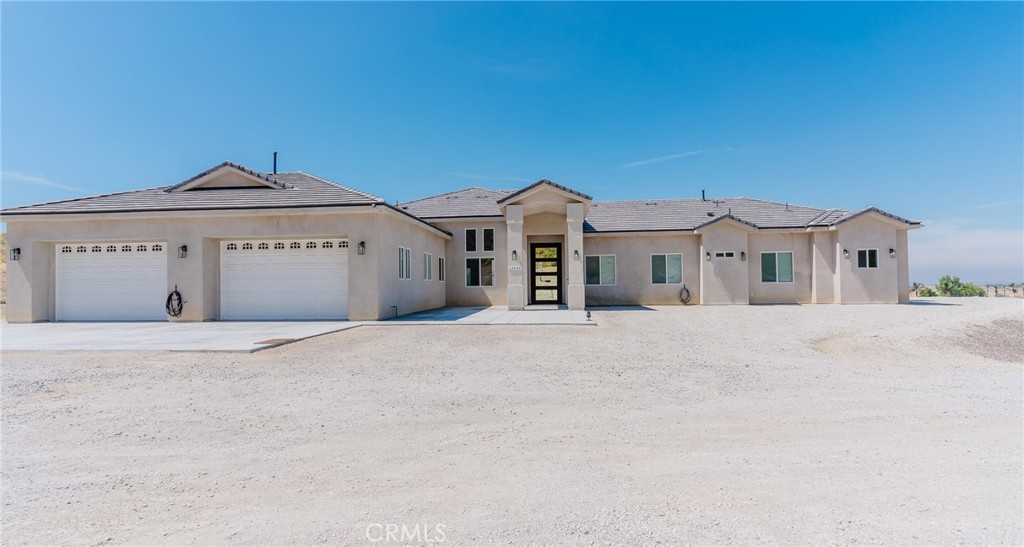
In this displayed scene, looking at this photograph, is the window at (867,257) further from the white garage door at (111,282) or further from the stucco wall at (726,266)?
the white garage door at (111,282)

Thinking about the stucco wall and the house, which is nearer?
the house

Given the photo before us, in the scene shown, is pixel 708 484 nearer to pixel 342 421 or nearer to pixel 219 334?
pixel 342 421

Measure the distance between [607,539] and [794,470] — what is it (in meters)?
1.77

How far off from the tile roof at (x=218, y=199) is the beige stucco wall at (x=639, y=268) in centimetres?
1036

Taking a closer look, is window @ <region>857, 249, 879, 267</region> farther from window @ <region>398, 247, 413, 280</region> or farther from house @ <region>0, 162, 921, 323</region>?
window @ <region>398, 247, 413, 280</region>

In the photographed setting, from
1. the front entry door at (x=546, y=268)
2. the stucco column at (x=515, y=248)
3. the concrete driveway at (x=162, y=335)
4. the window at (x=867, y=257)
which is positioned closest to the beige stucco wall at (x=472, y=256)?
the front entry door at (x=546, y=268)

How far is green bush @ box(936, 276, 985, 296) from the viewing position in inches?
1115

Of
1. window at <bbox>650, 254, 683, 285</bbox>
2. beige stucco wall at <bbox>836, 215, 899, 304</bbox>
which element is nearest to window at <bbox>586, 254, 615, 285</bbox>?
window at <bbox>650, 254, 683, 285</bbox>

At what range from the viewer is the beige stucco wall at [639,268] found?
1972 centimetres

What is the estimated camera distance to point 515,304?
16516 millimetres

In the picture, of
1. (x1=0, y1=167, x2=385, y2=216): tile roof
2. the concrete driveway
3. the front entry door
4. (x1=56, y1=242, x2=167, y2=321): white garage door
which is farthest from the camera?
the front entry door

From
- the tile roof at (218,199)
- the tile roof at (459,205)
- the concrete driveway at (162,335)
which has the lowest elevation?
the concrete driveway at (162,335)

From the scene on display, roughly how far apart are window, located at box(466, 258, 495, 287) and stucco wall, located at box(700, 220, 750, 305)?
852 centimetres

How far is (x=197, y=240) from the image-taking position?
13.5 m
